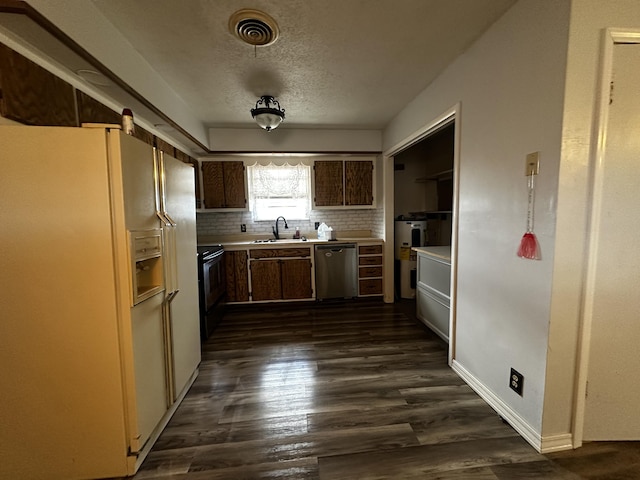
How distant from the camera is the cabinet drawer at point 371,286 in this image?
3.97 m

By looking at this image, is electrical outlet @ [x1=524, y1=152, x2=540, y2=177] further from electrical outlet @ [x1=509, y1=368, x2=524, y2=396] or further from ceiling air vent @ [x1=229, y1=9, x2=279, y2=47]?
ceiling air vent @ [x1=229, y1=9, x2=279, y2=47]

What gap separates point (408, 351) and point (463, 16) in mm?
2638

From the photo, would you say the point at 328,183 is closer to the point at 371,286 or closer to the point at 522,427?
the point at 371,286

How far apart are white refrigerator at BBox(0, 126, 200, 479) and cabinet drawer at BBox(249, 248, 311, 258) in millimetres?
2394

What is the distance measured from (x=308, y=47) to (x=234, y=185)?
250 cm

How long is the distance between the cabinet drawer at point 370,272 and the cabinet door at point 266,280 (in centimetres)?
127

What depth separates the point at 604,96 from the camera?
4.05ft

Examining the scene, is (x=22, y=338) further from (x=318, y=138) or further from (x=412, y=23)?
(x=318, y=138)

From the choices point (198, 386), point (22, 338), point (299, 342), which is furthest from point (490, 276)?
point (22, 338)

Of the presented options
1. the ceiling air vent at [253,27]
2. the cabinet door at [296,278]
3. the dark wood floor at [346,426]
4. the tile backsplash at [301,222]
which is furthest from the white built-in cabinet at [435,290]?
the ceiling air vent at [253,27]

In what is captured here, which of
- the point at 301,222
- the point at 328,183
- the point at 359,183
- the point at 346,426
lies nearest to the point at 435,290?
the point at 346,426

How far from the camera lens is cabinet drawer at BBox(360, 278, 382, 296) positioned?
13.0 feet

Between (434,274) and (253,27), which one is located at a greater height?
(253,27)

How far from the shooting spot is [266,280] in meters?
3.81
